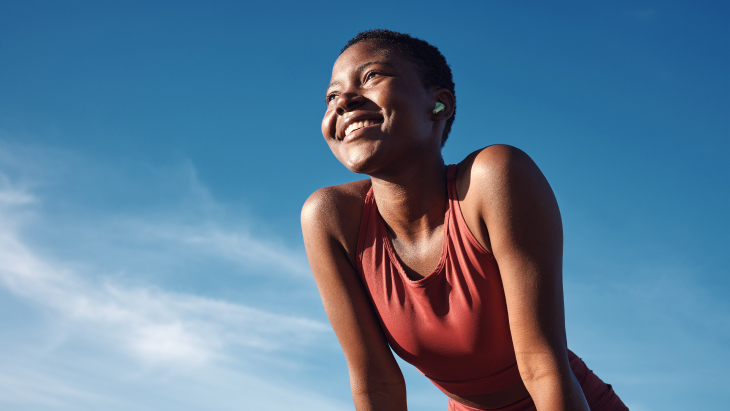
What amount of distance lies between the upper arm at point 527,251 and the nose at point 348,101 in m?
0.81

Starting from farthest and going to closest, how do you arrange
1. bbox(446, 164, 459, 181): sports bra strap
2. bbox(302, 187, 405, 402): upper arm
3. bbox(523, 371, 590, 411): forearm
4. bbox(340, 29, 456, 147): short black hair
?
bbox(302, 187, 405, 402): upper arm < bbox(340, 29, 456, 147): short black hair < bbox(446, 164, 459, 181): sports bra strap < bbox(523, 371, 590, 411): forearm

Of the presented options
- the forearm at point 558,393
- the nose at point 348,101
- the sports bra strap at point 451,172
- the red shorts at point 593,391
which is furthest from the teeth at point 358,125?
the red shorts at point 593,391

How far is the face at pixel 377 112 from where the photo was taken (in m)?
3.40

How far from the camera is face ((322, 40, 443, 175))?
3396 millimetres

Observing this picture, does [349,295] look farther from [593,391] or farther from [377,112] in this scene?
[593,391]

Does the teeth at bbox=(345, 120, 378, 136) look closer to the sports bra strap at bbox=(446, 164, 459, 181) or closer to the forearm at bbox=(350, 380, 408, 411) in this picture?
the sports bra strap at bbox=(446, 164, 459, 181)

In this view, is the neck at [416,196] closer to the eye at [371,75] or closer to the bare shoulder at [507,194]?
the bare shoulder at [507,194]

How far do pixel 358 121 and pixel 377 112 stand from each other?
0.12 metres

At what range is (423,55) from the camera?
151 inches

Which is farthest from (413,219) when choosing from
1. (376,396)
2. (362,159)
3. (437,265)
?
(376,396)

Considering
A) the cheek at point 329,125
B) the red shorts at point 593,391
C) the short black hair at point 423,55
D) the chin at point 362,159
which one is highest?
the short black hair at point 423,55

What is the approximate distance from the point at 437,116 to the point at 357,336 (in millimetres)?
1504

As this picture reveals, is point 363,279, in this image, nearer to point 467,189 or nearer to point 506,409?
point 467,189

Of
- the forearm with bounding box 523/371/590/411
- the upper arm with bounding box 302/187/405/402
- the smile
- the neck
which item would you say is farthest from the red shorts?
the smile
